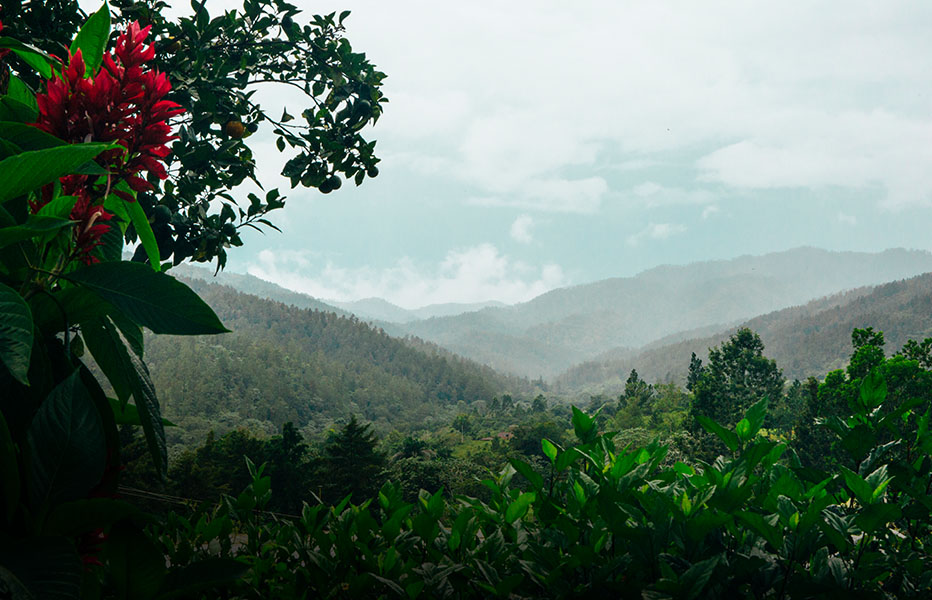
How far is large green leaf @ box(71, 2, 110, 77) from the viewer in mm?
751

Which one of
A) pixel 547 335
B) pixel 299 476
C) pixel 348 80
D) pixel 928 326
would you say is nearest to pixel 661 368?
pixel 928 326

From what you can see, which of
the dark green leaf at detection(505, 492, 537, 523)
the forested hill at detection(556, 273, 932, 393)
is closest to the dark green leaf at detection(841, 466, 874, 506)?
the dark green leaf at detection(505, 492, 537, 523)

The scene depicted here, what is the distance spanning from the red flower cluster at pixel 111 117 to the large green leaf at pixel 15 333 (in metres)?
0.17

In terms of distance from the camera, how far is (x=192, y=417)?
41.9m

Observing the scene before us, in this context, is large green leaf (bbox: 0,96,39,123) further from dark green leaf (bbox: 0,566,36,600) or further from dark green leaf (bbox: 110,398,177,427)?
dark green leaf (bbox: 0,566,36,600)

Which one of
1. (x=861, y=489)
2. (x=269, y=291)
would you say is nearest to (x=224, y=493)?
(x=861, y=489)

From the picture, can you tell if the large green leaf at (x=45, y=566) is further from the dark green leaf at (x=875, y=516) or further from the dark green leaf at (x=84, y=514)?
the dark green leaf at (x=875, y=516)

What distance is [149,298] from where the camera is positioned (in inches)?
24.0

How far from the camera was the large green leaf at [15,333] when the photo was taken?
19.4 inches

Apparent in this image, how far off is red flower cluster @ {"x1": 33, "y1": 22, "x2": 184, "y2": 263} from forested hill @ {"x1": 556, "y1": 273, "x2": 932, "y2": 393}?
56655 mm

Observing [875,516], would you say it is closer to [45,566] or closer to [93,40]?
[45,566]

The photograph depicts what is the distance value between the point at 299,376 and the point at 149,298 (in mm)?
58873

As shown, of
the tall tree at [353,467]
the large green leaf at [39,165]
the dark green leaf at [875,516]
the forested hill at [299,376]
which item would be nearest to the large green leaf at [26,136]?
the large green leaf at [39,165]

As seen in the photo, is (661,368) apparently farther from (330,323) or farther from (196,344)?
(196,344)
